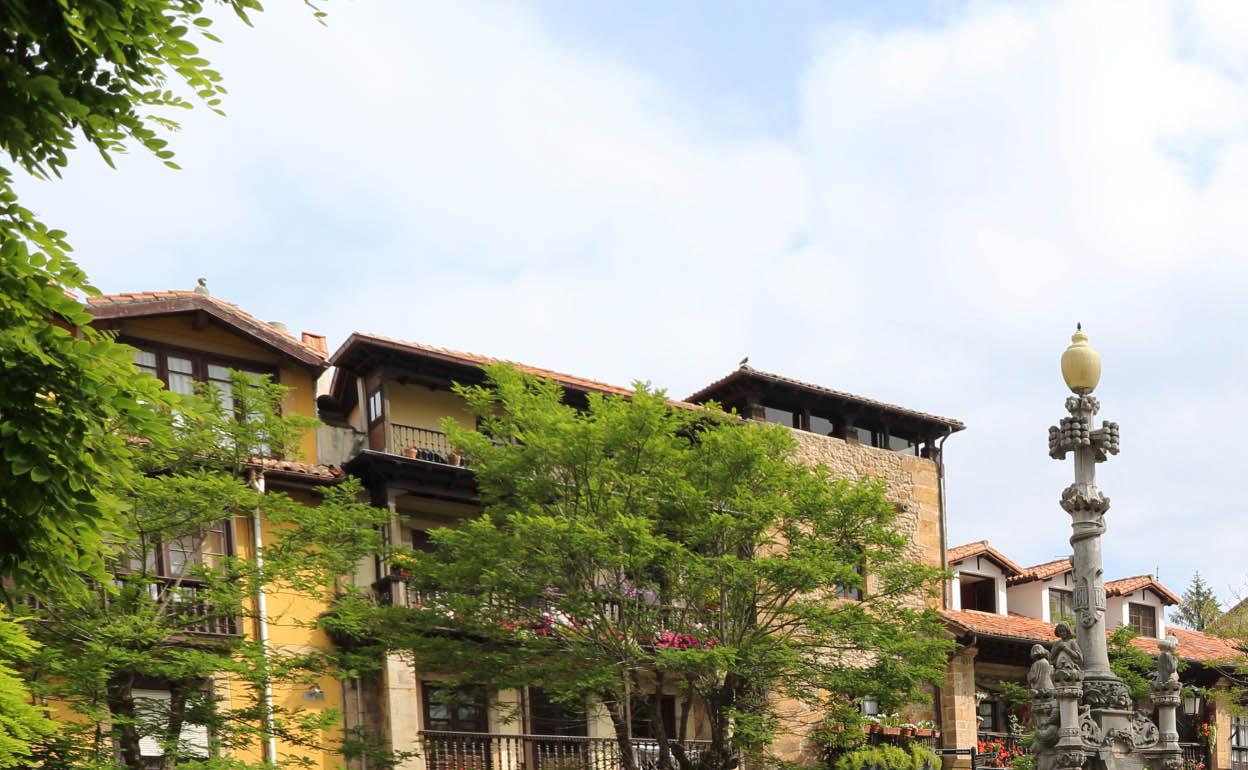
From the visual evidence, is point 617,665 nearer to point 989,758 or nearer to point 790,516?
point 790,516

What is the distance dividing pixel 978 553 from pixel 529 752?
1413 centimetres

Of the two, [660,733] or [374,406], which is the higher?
[374,406]

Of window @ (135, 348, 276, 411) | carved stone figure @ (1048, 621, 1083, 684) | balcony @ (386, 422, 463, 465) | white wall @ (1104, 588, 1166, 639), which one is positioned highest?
window @ (135, 348, 276, 411)

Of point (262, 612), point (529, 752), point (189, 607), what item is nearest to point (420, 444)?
point (262, 612)

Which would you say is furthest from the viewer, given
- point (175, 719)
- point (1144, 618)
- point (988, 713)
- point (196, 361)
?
point (1144, 618)

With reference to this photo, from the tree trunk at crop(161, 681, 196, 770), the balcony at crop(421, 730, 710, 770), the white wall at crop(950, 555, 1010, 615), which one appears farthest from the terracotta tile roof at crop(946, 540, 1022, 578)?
the tree trunk at crop(161, 681, 196, 770)

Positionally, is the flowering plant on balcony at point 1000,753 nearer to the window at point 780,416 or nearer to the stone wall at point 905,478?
the stone wall at point 905,478

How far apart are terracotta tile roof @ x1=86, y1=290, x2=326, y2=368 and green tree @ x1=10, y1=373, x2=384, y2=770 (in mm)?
3555

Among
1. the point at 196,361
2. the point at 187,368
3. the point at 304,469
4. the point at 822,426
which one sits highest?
the point at 196,361

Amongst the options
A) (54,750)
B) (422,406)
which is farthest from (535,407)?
(54,750)

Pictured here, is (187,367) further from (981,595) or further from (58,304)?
(981,595)

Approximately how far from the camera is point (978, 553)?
3641 centimetres

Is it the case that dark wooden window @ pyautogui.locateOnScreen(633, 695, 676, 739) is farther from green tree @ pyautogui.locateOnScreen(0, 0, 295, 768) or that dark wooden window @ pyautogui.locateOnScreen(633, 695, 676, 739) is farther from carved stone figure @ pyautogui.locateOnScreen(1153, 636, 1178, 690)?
green tree @ pyautogui.locateOnScreen(0, 0, 295, 768)

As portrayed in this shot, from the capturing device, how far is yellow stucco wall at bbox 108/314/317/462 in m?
25.3
